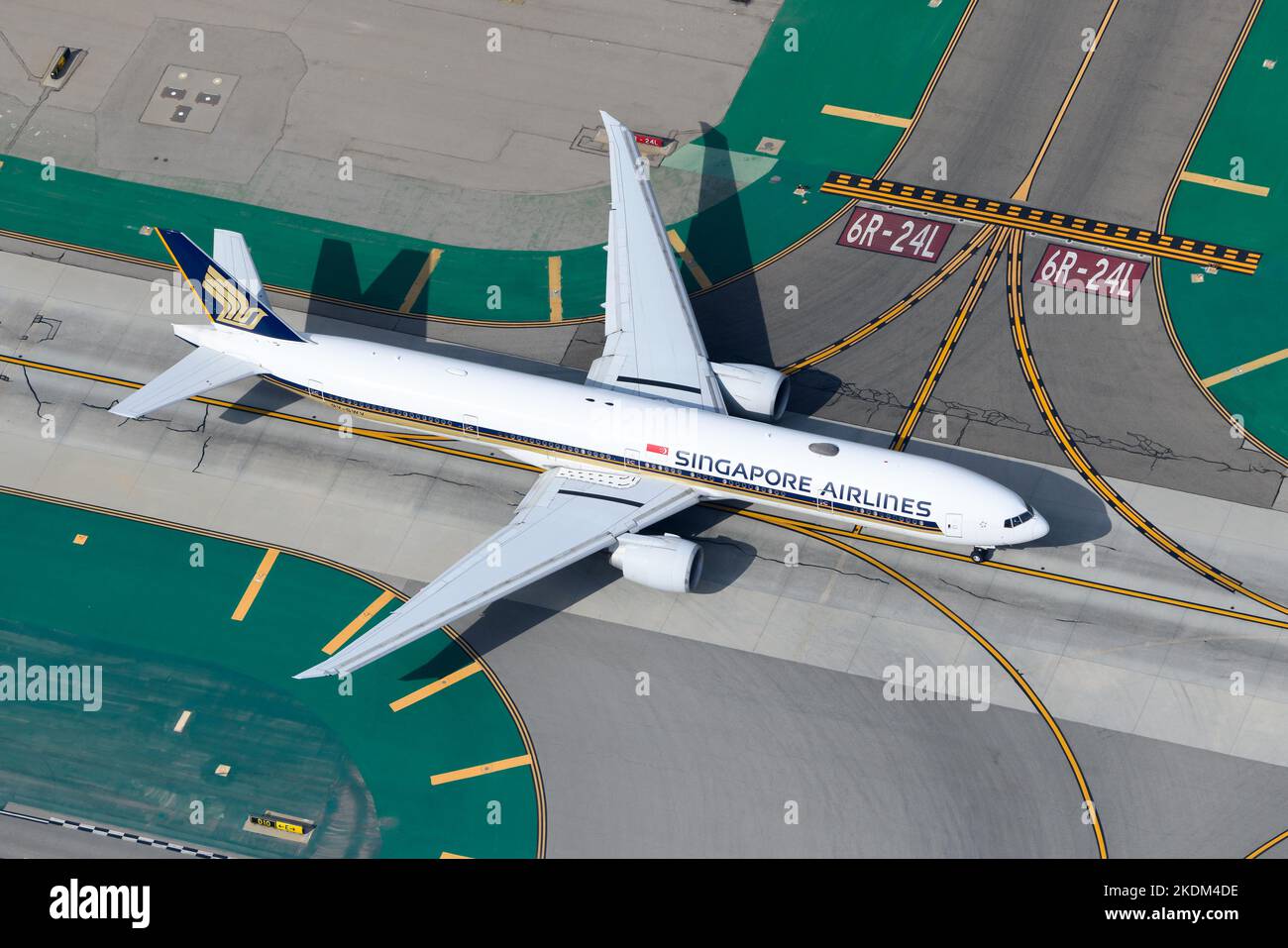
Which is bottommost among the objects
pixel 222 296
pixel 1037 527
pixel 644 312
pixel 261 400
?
pixel 1037 527

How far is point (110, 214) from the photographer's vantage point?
3159 inches

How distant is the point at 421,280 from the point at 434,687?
2447cm

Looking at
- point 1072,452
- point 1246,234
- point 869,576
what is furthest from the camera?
point 1246,234

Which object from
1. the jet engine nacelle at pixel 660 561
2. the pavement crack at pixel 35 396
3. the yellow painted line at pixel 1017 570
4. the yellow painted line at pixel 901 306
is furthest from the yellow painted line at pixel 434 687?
the pavement crack at pixel 35 396

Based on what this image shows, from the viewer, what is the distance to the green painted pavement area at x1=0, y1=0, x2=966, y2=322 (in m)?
76.6

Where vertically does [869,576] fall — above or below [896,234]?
below

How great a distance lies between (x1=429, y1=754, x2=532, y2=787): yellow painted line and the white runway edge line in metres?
9.13

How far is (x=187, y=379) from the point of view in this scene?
67.5m

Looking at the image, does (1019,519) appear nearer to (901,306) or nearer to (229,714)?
(901,306)

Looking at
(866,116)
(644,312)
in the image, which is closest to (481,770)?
(644,312)

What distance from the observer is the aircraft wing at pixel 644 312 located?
68000 millimetres

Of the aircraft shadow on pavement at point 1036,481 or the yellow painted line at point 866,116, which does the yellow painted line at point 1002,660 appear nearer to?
Answer: the aircraft shadow on pavement at point 1036,481
